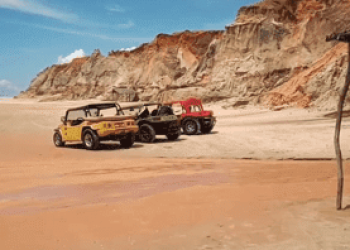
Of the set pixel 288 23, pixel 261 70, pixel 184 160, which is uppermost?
pixel 288 23

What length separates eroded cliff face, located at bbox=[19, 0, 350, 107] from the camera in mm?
28156

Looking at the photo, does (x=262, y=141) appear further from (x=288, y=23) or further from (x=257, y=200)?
(x=288, y=23)

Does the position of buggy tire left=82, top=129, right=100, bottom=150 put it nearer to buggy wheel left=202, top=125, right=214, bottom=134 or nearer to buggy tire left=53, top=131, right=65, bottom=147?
buggy tire left=53, top=131, right=65, bottom=147

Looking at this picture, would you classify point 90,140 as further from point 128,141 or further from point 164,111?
point 164,111

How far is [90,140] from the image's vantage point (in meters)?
12.1

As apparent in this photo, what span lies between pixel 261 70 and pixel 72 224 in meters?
32.0

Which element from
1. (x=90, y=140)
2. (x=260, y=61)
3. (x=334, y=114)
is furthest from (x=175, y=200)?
(x=260, y=61)

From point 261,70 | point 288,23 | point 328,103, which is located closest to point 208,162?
point 328,103

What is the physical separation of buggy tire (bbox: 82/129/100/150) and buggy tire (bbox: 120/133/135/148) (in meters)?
1.07

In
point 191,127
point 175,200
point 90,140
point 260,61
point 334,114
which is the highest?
point 260,61

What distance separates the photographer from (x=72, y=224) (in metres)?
4.26

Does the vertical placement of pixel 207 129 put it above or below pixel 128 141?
above

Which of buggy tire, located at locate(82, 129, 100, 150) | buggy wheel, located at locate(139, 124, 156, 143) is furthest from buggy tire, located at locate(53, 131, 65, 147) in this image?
buggy wheel, located at locate(139, 124, 156, 143)

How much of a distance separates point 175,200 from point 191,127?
11199mm
